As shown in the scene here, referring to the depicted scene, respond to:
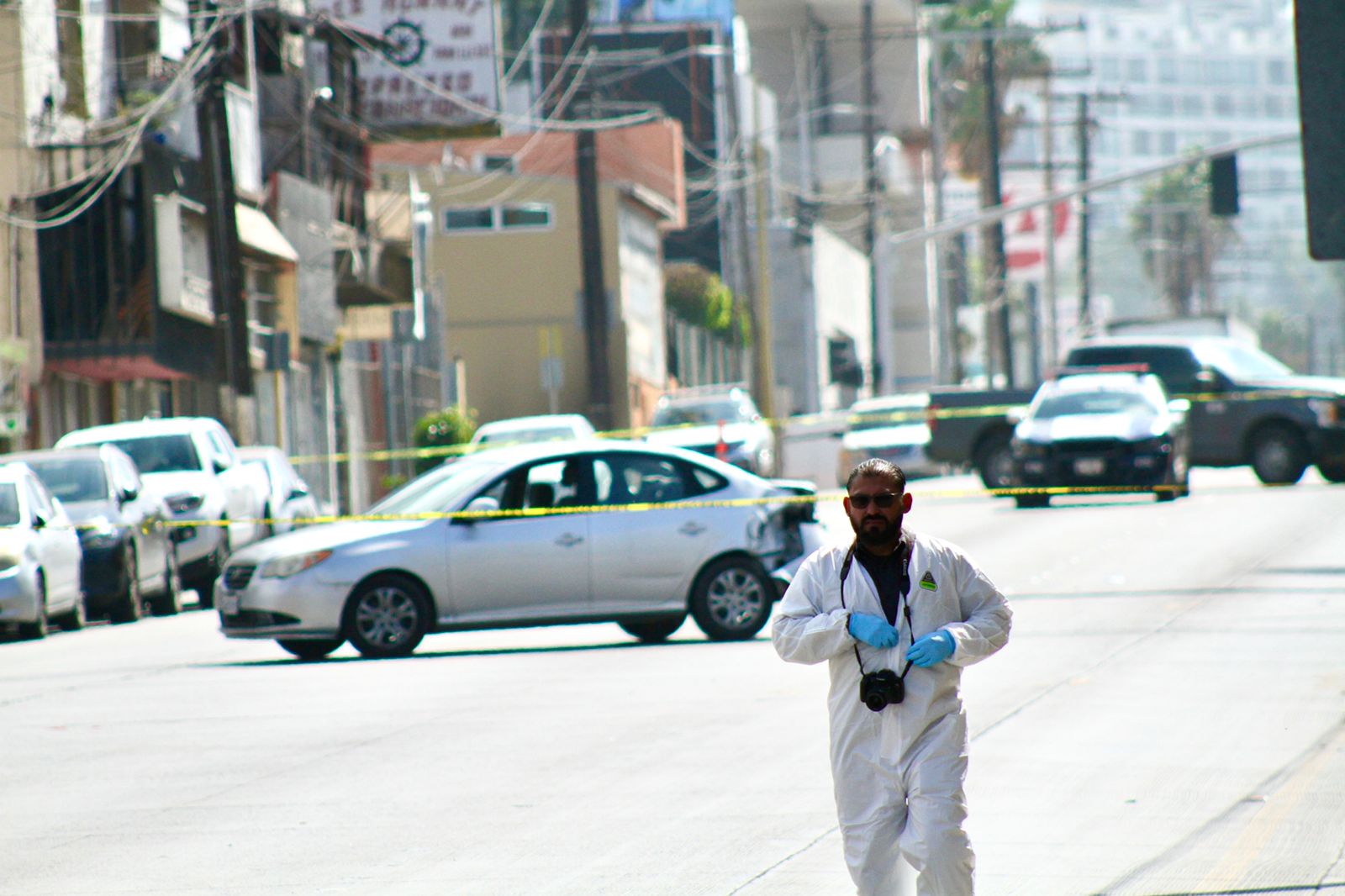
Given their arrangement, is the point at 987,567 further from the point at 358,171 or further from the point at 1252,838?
the point at 358,171

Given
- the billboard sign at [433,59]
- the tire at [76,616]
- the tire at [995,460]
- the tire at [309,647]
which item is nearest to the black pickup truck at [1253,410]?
the tire at [995,460]

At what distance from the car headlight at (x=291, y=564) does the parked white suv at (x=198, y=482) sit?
23.4ft

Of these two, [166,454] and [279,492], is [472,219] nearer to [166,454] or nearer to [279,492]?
[279,492]

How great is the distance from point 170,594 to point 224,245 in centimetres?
711

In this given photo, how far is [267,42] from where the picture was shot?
4119 cm

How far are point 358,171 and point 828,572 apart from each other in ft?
139

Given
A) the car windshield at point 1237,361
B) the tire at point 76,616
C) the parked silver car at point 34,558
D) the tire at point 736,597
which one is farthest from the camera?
the car windshield at point 1237,361

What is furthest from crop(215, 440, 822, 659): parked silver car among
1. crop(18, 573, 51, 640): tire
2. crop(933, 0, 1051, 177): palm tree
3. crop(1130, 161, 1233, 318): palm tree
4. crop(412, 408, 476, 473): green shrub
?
crop(1130, 161, 1233, 318): palm tree

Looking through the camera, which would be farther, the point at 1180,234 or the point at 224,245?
the point at 1180,234

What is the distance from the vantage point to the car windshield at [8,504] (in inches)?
773

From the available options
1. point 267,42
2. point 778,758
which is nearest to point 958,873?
point 778,758

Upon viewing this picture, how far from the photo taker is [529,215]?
55344 millimetres

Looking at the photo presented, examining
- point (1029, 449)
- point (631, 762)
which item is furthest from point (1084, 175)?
point (631, 762)

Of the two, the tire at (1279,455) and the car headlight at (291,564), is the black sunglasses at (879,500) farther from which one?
the tire at (1279,455)
